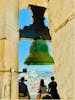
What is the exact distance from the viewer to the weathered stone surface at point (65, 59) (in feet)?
4.35

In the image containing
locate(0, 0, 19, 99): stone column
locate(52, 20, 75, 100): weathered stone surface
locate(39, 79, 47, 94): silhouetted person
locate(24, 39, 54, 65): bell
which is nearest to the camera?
locate(52, 20, 75, 100): weathered stone surface

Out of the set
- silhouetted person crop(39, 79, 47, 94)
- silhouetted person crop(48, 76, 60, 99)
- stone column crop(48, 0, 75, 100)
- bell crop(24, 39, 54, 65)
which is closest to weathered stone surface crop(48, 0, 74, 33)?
stone column crop(48, 0, 75, 100)

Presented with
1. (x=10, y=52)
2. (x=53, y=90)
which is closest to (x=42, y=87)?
(x=53, y=90)

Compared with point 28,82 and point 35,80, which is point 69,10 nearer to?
point 35,80

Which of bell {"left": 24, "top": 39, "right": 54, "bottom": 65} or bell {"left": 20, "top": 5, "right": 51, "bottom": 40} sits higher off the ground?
bell {"left": 20, "top": 5, "right": 51, "bottom": 40}

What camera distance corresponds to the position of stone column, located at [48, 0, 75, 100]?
1335 millimetres

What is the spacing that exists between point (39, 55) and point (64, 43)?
4.32 feet

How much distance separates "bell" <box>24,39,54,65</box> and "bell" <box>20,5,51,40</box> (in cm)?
51

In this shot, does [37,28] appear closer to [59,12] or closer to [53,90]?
[53,90]

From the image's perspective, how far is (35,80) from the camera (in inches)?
191

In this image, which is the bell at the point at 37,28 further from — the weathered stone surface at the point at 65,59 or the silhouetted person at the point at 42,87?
the weathered stone surface at the point at 65,59

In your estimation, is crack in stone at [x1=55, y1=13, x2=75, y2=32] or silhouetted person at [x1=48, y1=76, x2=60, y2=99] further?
silhouetted person at [x1=48, y1=76, x2=60, y2=99]

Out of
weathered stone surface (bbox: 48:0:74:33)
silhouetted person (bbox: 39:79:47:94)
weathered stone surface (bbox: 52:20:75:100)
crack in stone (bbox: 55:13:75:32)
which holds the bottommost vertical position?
silhouetted person (bbox: 39:79:47:94)

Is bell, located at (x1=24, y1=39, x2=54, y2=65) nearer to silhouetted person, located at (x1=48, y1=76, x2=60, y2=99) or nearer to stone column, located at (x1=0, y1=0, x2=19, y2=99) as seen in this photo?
stone column, located at (x1=0, y1=0, x2=19, y2=99)
